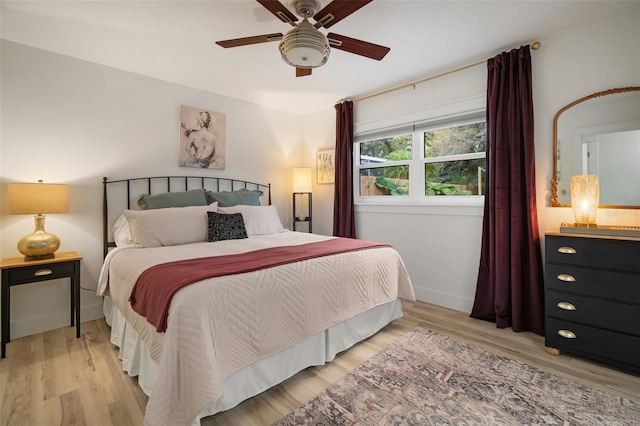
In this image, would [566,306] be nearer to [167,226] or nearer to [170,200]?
[167,226]

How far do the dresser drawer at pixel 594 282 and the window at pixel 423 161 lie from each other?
1104mm

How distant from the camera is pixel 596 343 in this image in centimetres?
198

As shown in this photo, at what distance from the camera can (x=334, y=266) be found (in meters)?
2.05

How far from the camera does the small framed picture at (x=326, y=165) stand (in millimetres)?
4180

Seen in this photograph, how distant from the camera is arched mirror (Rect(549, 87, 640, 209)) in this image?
215cm

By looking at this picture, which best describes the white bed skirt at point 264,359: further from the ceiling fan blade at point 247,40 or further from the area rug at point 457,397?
the ceiling fan blade at point 247,40

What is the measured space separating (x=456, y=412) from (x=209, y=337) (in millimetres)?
1315

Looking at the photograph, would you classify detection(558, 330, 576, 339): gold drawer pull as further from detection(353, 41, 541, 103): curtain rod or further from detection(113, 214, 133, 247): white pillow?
detection(113, 214, 133, 247): white pillow

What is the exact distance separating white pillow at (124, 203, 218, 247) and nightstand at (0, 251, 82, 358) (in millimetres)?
484

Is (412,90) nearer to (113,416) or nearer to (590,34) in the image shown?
(590,34)

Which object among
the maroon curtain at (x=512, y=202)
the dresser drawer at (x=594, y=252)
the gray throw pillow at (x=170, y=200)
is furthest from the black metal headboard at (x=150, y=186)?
the dresser drawer at (x=594, y=252)

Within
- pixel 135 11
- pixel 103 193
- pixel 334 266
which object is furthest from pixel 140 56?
pixel 334 266

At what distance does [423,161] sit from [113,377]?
10.8 feet

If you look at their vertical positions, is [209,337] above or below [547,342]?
above
